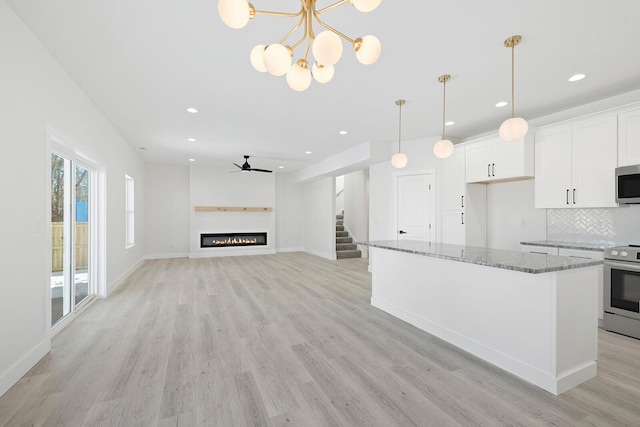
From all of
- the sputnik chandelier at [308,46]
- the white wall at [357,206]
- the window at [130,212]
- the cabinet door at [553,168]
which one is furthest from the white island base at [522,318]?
the window at [130,212]

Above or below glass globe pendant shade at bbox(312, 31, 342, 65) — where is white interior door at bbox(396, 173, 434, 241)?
below

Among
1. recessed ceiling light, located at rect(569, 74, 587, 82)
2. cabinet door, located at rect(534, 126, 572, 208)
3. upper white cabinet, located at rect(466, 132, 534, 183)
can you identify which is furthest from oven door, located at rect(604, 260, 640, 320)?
recessed ceiling light, located at rect(569, 74, 587, 82)

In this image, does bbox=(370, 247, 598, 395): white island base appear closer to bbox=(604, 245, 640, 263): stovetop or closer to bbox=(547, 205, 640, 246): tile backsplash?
bbox=(604, 245, 640, 263): stovetop

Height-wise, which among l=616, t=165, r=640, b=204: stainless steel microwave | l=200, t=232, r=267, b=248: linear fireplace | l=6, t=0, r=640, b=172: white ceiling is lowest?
l=200, t=232, r=267, b=248: linear fireplace

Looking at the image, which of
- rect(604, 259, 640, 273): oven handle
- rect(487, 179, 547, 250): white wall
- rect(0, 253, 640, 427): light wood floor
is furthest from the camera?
rect(487, 179, 547, 250): white wall

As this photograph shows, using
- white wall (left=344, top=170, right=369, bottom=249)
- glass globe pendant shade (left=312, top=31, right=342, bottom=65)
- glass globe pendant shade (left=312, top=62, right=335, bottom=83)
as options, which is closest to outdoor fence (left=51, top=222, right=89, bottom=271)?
glass globe pendant shade (left=312, top=62, right=335, bottom=83)

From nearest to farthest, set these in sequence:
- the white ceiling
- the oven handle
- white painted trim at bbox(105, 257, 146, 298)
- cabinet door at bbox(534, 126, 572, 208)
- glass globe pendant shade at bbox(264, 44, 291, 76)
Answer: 1. glass globe pendant shade at bbox(264, 44, 291, 76)
2. the white ceiling
3. the oven handle
4. cabinet door at bbox(534, 126, 572, 208)
5. white painted trim at bbox(105, 257, 146, 298)

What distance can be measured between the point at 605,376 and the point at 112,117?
257 inches

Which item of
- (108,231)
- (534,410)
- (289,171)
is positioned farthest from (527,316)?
(289,171)

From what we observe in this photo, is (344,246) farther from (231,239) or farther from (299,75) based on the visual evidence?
(299,75)

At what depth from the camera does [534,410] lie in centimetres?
184

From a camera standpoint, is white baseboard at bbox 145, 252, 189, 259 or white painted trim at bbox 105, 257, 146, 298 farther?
white baseboard at bbox 145, 252, 189, 259

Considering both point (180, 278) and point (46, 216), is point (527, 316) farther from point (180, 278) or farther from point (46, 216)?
point (180, 278)

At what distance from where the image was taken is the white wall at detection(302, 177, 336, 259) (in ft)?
27.3
